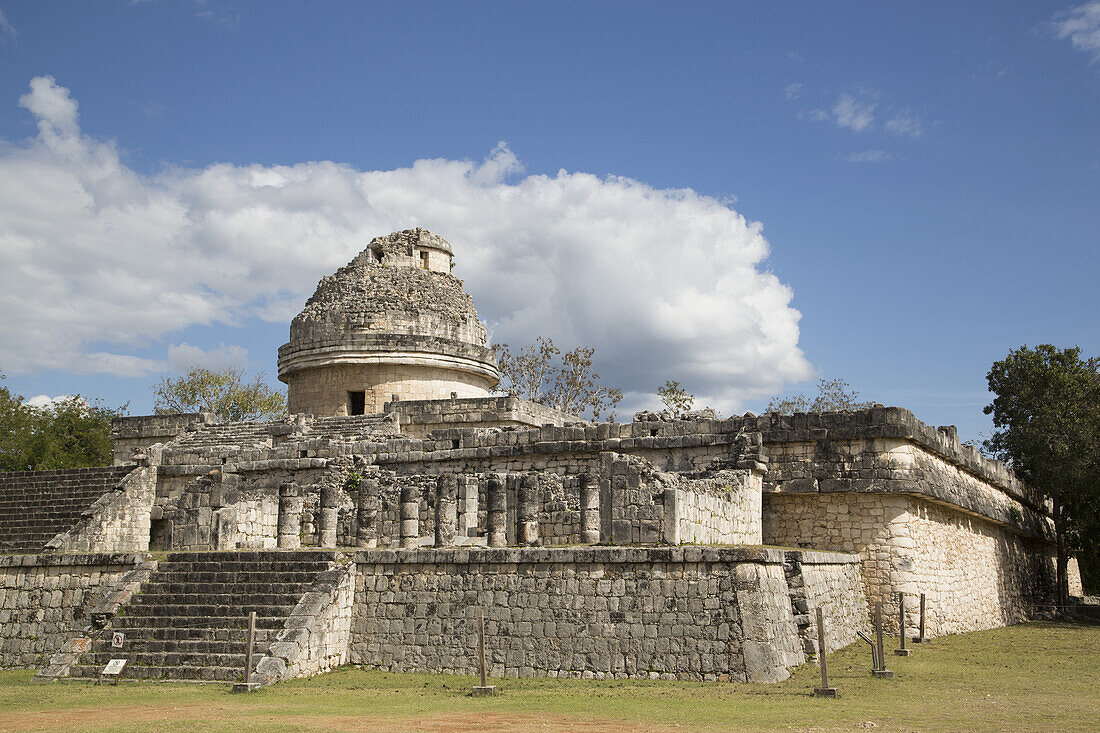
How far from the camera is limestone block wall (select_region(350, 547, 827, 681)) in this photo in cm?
1184

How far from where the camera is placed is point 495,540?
49.4ft

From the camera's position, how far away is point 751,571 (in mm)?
12008

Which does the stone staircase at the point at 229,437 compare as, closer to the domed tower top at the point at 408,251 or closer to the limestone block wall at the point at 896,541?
the domed tower top at the point at 408,251

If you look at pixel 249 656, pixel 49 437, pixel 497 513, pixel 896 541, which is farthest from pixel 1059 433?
pixel 49 437

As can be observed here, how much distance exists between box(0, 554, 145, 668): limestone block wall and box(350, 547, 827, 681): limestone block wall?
445 cm

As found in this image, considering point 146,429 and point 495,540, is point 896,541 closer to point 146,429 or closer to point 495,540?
point 495,540

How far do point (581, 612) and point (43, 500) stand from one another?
1436cm

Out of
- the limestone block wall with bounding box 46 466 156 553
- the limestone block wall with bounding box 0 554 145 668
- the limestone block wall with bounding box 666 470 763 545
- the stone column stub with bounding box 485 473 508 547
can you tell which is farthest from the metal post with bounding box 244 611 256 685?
the limestone block wall with bounding box 46 466 156 553

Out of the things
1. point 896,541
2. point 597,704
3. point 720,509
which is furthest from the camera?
point 896,541

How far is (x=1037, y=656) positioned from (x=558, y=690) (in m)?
8.24

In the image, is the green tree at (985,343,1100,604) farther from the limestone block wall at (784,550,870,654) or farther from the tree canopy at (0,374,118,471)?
the tree canopy at (0,374,118,471)

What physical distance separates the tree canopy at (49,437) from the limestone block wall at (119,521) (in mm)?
8060

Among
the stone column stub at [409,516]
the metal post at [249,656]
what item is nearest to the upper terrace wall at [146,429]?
the stone column stub at [409,516]

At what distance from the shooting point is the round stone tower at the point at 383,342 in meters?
25.3
